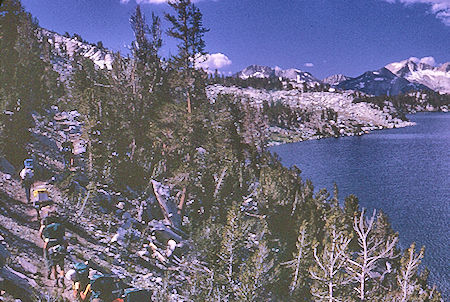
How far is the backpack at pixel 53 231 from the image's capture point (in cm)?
1089

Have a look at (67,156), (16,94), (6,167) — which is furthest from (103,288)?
(16,94)

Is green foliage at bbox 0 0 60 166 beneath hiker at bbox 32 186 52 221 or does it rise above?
above

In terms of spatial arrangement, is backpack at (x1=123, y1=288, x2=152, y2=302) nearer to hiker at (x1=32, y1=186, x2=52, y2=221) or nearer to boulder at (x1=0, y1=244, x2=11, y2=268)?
boulder at (x1=0, y1=244, x2=11, y2=268)

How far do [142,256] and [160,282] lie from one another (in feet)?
7.74

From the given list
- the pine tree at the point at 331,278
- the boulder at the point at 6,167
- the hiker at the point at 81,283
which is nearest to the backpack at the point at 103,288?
the hiker at the point at 81,283

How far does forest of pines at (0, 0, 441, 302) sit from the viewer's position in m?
21.3

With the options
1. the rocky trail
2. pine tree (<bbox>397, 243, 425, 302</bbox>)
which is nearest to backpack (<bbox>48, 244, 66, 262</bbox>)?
the rocky trail

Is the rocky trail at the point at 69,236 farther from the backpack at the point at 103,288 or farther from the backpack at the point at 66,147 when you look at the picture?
the backpack at the point at 103,288

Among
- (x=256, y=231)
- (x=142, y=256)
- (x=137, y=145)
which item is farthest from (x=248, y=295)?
(x=137, y=145)

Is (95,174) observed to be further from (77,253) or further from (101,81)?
(101,81)

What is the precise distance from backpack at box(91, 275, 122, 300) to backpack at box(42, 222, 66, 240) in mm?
2698

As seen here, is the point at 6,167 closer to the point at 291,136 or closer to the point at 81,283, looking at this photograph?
the point at 81,283

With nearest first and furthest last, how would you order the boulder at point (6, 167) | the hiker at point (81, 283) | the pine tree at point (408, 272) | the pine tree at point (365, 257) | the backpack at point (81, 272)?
1. the hiker at point (81, 283)
2. the backpack at point (81, 272)
3. the pine tree at point (365, 257)
4. the boulder at point (6, 167)
5. the pine tree at point (408, 272)

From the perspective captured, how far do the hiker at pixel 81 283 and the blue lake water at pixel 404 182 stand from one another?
39.4 meters
